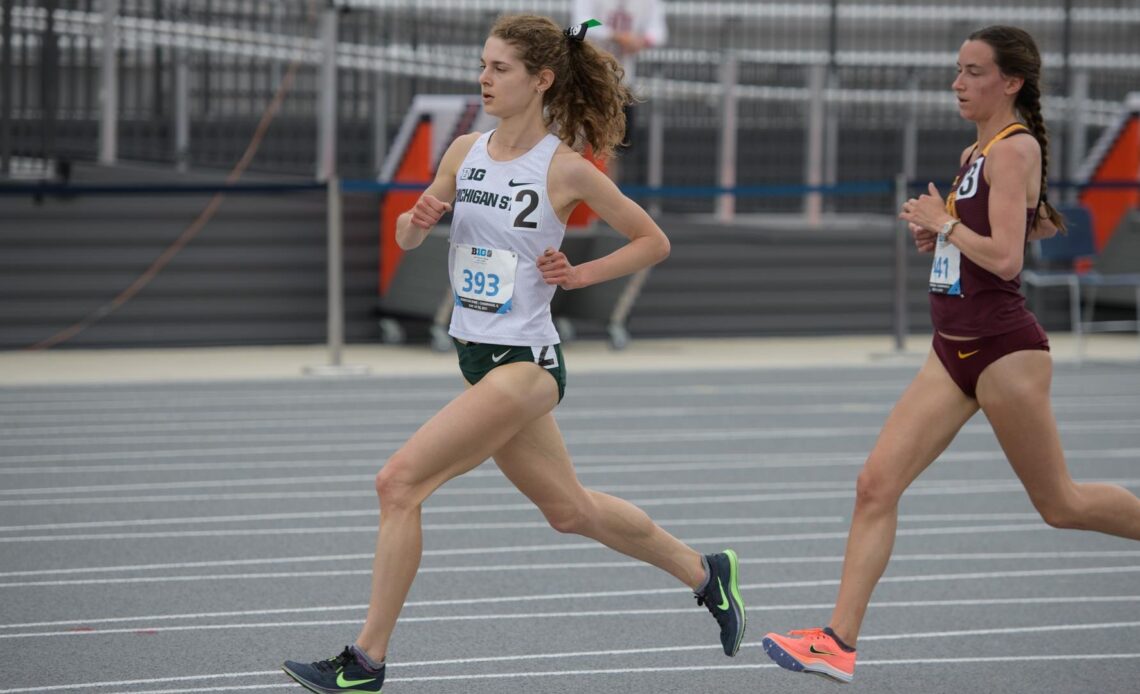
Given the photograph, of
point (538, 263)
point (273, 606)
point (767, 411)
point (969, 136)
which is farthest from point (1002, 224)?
point (969, 136)

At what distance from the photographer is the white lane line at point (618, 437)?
9.23 m

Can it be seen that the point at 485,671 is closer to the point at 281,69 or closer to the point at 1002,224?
the point at 1002,224

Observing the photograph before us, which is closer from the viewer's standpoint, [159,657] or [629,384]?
[159,657]

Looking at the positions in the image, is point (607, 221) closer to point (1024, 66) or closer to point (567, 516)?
point (567, 516)

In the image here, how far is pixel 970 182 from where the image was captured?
16.3ft

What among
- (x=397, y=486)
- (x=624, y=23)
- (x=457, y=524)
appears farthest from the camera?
(x=624, y=23)

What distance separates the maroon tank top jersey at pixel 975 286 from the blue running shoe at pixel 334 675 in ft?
6.25

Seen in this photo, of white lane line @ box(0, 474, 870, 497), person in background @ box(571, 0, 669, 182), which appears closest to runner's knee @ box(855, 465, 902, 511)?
white lane line @ box(0, 474, 870, 497)

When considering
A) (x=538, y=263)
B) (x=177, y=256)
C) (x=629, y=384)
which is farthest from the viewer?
(x=177, y=256)

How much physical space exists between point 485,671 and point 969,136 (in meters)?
14.8

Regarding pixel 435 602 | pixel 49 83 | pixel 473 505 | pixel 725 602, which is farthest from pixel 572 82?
pixel 49 83

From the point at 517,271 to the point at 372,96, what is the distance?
39.2 ft

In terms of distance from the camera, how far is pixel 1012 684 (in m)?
5.07

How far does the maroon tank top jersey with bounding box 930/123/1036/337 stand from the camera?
4910 mm
